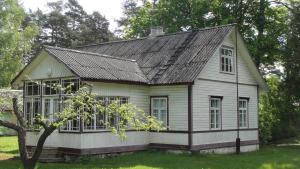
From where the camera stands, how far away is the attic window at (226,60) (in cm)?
2440

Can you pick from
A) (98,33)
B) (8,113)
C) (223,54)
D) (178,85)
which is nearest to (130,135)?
(178,85)

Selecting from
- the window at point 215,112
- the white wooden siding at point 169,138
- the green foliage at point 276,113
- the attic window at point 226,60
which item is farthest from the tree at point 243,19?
the white wooden siding at point 169,138

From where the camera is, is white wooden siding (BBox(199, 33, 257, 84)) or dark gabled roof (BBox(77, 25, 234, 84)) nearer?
dark gabled roof (BBox(77, 25, 234, 84))

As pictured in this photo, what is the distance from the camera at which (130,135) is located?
2197 cm

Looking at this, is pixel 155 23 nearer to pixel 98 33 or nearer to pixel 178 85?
pixel 178 85

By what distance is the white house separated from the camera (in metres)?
20.6

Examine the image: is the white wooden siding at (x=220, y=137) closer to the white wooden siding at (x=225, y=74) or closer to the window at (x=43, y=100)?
the white wooden siding at (x=225, y=74)

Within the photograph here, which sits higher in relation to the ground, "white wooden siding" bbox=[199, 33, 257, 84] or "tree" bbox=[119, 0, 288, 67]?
"tree" bbox=[119, 0, 288, 67]

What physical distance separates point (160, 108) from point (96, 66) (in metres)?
3.88

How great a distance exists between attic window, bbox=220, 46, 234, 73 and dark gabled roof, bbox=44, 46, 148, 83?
13.9 feet

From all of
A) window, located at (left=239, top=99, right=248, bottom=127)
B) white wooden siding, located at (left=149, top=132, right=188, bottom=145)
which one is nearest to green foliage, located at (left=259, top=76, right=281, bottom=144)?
window, located at (left=239, top=99, right=248, bottom=127)

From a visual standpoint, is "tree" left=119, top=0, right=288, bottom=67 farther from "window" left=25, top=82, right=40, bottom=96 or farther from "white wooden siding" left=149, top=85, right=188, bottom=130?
"window" left=25, top=82, right=40, bottom=96

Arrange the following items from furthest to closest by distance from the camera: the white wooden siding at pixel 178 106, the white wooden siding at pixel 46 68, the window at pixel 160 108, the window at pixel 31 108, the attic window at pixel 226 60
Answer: the attic window at pixel 226 60, the window at pixel 160 108, the window at pixel 31 108, the white wooden siding at pixel 178 106, the white wooden siding at pixel 46 68

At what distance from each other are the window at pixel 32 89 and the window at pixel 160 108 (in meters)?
5.57
